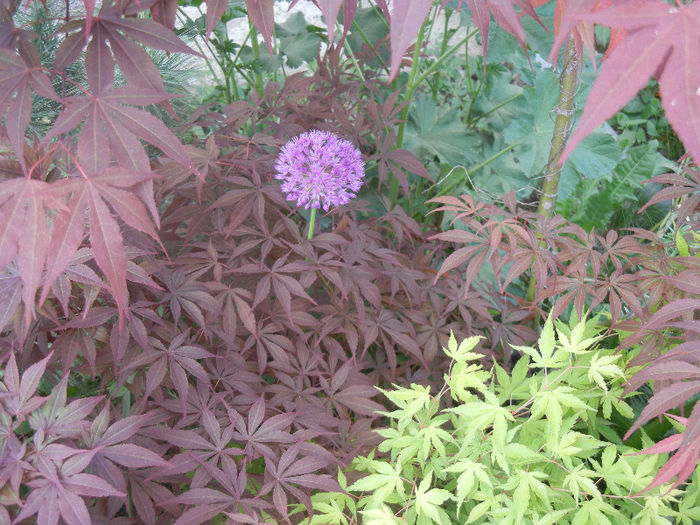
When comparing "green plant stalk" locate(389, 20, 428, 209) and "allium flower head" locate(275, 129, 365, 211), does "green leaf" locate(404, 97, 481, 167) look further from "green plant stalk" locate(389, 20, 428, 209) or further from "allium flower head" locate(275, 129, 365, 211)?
"allium flower head" locate(275, 129, 365, 211)

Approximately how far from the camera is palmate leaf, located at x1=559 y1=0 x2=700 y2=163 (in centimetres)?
38

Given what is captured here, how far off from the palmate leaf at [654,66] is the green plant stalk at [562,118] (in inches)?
32.3

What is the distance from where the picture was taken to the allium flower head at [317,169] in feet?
3.45

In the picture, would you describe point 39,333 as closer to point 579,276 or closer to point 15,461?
point 15,461

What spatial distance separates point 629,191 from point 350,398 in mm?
1715

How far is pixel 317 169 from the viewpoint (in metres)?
1.05

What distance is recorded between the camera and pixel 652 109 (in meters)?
2.80

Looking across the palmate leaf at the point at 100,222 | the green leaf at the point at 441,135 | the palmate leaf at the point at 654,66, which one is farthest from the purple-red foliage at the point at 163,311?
the green leaf at the point at 441,135

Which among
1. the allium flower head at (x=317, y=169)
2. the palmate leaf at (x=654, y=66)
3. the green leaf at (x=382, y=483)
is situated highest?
the palmate leaf at (x=654, y=66)

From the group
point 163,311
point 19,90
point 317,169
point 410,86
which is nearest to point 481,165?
point 410,86

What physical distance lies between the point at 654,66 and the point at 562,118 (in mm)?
990

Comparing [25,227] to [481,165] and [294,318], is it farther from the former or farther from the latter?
[481,165]

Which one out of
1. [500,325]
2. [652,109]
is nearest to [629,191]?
[652,109]

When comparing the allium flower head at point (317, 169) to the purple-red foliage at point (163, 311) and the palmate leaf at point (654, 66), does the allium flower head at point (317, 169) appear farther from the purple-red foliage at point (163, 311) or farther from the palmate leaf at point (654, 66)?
the palmate leaf at point (654, 66)
